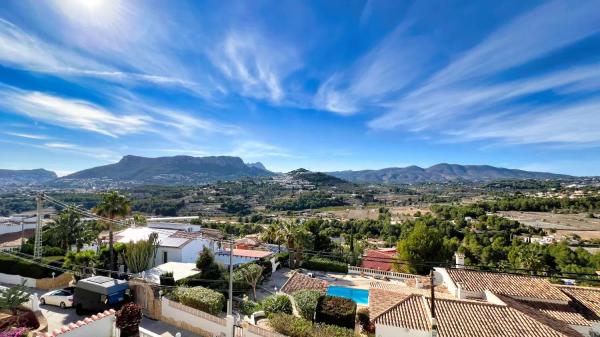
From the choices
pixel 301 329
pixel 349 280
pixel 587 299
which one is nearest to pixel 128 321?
pixel 301 329

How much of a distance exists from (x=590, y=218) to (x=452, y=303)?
109559 millimetres

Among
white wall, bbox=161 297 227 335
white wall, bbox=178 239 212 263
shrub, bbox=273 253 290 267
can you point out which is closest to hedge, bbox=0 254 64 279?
white wall, bbox=178 239 212 263

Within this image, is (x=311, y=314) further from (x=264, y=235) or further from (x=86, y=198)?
(x=86, y=198)

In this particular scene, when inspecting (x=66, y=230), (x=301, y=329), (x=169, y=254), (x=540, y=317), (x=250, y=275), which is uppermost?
(x=66, y=230)

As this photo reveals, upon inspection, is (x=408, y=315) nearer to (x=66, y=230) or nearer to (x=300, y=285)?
(x=300, y=285)

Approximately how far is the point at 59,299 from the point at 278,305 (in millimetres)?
12262

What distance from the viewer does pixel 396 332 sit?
14.8m

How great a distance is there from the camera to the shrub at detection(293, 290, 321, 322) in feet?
59.2

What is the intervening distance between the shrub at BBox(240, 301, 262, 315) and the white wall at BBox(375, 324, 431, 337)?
6.73 m

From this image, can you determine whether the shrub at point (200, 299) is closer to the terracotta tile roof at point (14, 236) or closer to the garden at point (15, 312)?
the garden at point (15, 312)

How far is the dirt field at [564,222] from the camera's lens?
79.8 meters

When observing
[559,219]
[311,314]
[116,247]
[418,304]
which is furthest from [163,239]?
[559,219]

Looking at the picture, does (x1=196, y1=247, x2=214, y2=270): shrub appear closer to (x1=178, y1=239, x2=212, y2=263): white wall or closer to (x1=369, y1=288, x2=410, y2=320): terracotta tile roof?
(x1=178, y1=239, x2=212, y2=263): white wall

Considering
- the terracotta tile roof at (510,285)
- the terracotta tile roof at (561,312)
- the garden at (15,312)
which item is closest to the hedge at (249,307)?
the garden at (15,312)
